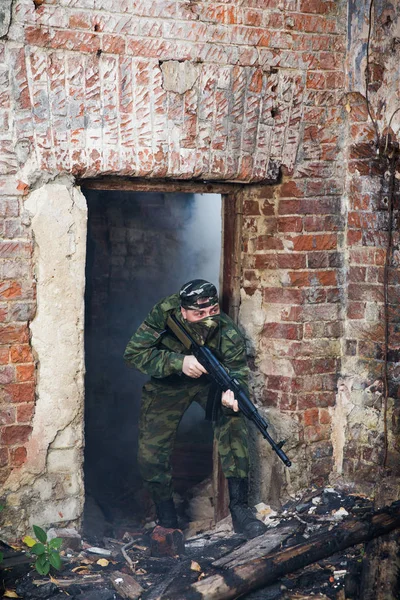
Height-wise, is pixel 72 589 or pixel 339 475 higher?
pixel 339 475

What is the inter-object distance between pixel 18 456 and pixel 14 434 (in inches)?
5.4

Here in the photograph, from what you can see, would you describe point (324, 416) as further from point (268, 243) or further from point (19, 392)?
point (19, 392)

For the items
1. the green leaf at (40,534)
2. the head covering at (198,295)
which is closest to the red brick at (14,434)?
the green leaf at (40,534)

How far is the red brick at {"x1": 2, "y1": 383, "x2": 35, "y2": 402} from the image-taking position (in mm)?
4016

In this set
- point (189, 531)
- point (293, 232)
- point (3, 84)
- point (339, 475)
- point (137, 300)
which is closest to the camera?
point (3, 84)

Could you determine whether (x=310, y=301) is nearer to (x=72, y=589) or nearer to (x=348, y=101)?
(x=348, y=101)

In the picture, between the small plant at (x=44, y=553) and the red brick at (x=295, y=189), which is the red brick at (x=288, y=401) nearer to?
the red brick at (x=295, y=189)

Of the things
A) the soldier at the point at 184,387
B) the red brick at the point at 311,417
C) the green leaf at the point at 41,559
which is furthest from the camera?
the red brick at the point at 311,417

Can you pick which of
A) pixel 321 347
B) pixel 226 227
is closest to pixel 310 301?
pixel 321 347

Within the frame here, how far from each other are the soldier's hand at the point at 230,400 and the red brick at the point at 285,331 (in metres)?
0.57

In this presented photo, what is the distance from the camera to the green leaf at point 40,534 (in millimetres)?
3916

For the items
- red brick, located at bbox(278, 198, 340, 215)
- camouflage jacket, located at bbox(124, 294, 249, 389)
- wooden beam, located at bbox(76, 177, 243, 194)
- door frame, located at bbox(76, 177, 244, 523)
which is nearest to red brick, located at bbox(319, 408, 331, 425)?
camouflage jacket, located at bbox(124, 294, 249, 389)

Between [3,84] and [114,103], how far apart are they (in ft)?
2.04

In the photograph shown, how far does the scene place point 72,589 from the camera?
3836 millimetres
